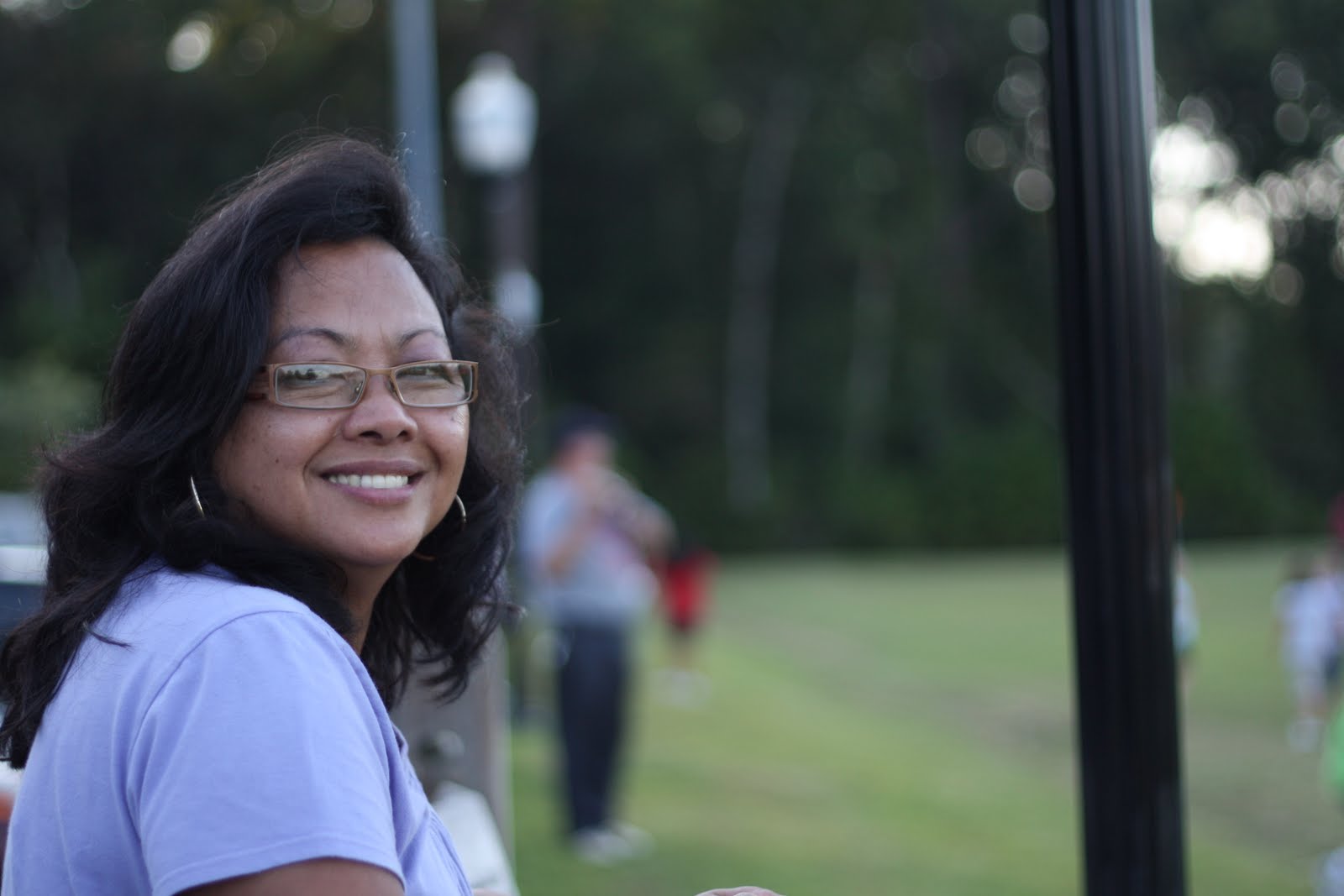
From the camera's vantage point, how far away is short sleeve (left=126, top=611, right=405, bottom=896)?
49.9 inches

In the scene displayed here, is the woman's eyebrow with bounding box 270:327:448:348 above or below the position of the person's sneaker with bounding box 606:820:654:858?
above

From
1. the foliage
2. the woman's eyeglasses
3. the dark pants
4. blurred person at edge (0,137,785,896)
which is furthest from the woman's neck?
the foliage

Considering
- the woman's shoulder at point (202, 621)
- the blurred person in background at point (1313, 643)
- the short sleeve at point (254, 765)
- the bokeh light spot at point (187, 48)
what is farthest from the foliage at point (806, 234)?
the short sleeve at point (254, 765)

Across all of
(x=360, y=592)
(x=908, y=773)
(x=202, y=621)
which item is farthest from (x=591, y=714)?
(x=202, y=621)

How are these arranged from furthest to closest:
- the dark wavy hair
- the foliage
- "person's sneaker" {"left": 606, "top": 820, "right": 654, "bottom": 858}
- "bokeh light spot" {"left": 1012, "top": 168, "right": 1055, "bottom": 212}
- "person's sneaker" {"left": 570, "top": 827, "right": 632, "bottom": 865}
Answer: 1. "bokeh light spot" {"left": 1012, "top": 168, "right": 1055, "bottom": 212}
2. the foliage
3. "person's sneaker" {"left": 606, "top": 820, "right": 654, "bottom": 858}
4. "person's sneaker" {"left": 570, "top": 827, "right": 632, "bottom": 865}
5. the dark wavy hair

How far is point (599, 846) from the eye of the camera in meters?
6.97

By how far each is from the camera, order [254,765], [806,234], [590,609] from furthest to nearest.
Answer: [806,234] → [590,609] → [254,765]

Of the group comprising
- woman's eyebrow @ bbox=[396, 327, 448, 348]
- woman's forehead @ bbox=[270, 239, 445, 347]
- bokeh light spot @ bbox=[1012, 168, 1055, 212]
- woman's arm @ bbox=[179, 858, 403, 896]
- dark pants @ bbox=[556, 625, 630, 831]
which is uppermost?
bokeh light spot @ bbox=[1012, 168, 1055, 212]

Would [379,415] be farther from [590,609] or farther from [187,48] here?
[187,48]

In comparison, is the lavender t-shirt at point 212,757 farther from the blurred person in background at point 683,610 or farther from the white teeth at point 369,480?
the blurred person in background at point 683,610

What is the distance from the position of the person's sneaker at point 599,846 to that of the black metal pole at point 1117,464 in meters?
5.34

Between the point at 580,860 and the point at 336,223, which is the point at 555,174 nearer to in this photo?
the point at 580,860

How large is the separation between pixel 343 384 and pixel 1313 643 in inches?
428

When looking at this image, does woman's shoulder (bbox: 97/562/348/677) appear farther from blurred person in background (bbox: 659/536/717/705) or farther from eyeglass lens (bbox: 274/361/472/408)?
blurred person in background (bbox: 659/536/717/705)
